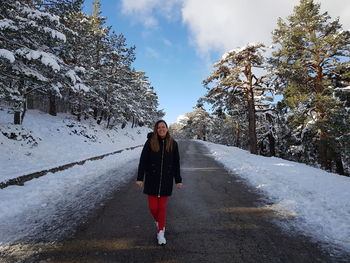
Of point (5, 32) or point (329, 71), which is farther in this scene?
point (329, 71)

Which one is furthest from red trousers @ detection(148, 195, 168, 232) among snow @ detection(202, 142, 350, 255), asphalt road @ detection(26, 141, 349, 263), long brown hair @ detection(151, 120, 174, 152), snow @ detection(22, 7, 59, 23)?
snow @ detection(22, 7, 59, 23)

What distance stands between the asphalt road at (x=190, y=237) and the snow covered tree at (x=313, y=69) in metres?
11.0

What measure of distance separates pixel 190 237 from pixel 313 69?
15770 millimetres

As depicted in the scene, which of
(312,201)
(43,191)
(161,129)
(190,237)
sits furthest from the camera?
(43,191)

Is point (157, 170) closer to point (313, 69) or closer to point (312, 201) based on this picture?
point (312, 201)

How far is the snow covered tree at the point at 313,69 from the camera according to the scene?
1388 centimetres

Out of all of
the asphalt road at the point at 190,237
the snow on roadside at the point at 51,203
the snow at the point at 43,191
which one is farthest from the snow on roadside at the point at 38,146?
the asphalt road at the point at 190,237

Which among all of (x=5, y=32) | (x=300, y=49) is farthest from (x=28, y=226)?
(x=300, y=49)

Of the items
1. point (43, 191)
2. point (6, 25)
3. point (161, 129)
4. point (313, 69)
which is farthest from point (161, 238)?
point (313, 69)

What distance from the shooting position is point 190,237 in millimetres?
3982

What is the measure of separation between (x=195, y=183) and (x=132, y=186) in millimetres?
2267

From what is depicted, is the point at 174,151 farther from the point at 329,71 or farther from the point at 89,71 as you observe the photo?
the point at 89,71

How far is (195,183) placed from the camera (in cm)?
835

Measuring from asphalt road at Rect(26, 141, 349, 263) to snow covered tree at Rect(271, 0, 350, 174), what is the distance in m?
11.0
